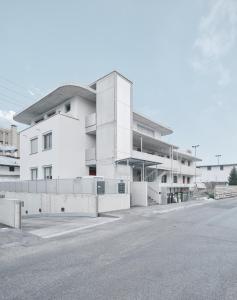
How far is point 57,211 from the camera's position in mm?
16375

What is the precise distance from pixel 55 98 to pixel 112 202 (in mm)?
14465

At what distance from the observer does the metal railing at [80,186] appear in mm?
15047

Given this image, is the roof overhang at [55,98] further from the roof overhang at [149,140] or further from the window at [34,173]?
the window at [34,173]

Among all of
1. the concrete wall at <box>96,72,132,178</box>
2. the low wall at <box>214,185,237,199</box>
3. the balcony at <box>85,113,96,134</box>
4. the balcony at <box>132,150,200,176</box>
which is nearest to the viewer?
the concrete wall at <box>96,72,132,178</box>

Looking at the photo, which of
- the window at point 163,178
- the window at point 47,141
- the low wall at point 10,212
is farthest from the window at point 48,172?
the window at point 163,178

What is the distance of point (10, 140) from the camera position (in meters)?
66.8

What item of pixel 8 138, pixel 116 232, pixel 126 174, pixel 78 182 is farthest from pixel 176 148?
pixel 8 138

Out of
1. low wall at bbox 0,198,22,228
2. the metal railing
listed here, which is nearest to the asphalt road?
low wall at bbox 0,198,22,228

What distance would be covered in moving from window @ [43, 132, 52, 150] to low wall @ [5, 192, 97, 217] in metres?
5.34

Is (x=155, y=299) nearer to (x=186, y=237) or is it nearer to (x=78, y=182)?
(x=186, y=237)

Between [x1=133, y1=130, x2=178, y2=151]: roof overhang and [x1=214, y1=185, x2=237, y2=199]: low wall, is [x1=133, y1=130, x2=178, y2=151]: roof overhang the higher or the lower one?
the higher one

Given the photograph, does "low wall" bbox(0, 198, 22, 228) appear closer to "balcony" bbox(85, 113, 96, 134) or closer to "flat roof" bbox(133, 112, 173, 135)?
"balcony" bbox(85, 113, 96, 134)

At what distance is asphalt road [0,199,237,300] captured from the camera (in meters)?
4.04

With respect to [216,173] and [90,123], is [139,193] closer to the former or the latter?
[90,123]
